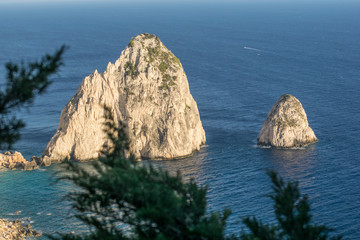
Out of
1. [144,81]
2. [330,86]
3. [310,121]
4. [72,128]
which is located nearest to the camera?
[72,128]

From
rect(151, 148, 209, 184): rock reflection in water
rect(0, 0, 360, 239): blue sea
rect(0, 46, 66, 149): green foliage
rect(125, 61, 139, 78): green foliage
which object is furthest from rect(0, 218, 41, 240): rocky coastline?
rect(125, 61, 139, 78): green foliage

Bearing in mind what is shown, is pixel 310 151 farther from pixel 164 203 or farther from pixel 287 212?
pixel 164 203

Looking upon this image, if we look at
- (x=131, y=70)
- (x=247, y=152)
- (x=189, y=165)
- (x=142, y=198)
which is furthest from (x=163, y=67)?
(x=142, y=198)

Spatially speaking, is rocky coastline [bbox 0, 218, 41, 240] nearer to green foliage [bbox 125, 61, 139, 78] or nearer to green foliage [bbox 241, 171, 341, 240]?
green foliage [bbox 241, 171, 341, 240]

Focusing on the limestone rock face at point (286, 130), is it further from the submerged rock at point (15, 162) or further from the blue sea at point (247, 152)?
the submerged rock at point (15, 162)

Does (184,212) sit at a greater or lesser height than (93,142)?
greater

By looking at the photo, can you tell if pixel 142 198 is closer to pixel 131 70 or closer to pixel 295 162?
pixel 295 162

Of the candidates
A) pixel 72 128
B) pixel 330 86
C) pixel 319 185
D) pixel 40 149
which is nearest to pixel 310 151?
pixel 319 185
